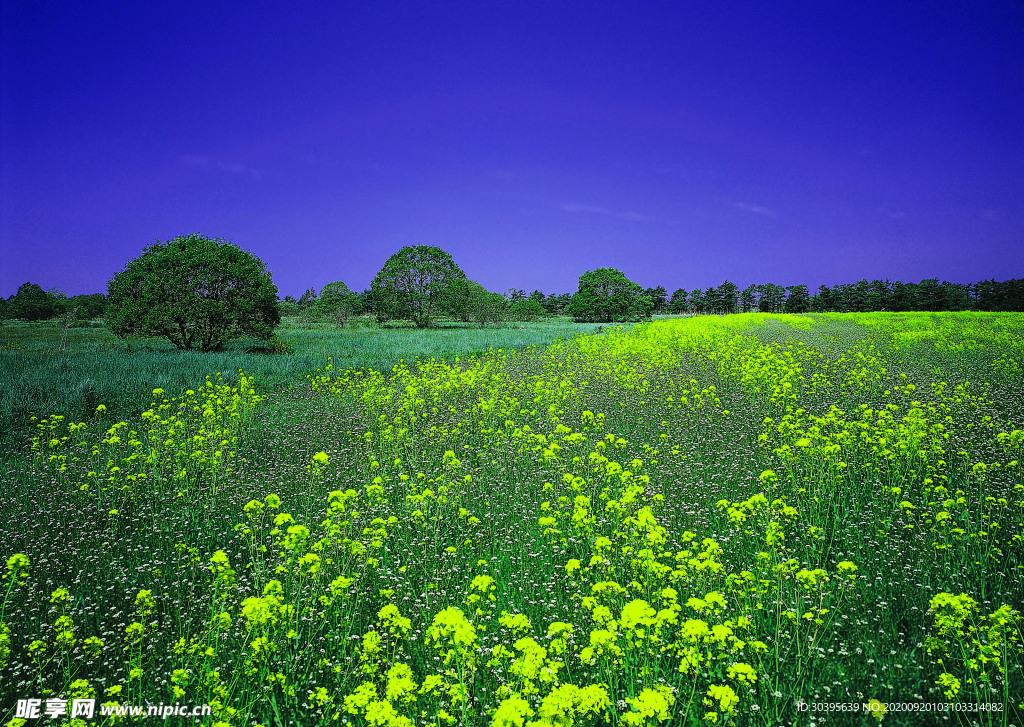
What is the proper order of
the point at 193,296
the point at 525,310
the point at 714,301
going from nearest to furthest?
the point at 193,296 → the point at 525,310 → the point at 714,301

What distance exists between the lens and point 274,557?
472cm

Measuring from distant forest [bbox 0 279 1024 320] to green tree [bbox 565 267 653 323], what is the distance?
6.01m

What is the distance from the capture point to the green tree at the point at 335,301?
66069mm

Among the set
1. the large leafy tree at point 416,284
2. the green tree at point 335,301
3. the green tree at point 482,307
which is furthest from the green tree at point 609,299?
the green tree at point 335,301

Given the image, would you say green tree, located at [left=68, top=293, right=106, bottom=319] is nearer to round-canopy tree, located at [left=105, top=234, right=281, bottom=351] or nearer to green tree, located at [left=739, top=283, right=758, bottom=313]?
round-canopy tree, located at [left=105, top=234, right=281, bottom=351]

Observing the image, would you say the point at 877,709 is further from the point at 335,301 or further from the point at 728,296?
the point at 728,296

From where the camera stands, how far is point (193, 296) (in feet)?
72.6

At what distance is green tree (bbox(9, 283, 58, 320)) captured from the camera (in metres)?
48.4

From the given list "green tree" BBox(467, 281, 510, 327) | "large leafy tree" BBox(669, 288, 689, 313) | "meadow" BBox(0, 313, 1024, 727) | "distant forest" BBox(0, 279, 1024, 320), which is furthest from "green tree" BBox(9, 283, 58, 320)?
"large leafy tree" BBox(669, 288, 689, 313)

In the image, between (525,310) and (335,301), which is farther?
(525,310)

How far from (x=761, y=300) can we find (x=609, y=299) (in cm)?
7351

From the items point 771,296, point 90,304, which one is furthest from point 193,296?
point 771,296

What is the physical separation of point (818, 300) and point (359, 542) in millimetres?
118024

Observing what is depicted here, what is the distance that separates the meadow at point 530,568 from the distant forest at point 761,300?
33.8 metres
